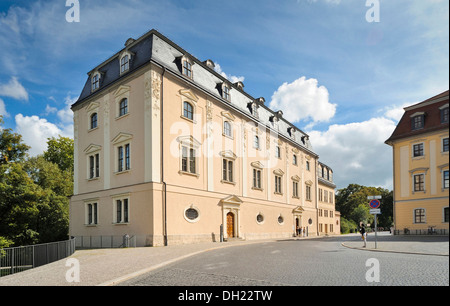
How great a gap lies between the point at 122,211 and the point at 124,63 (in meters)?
12.3

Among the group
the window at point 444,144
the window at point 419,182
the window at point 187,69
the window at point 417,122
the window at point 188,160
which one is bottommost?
the window at point 419,182

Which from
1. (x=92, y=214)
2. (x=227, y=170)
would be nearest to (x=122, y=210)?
(x=92, y=214)

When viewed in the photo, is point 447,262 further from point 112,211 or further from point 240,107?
point 240,107

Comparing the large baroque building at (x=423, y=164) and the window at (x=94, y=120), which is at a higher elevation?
the window at (x=94, y=120)

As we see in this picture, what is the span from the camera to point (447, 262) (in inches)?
131

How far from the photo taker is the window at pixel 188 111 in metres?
28.4

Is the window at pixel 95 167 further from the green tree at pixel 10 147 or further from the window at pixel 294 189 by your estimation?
the window at pixel 294 189

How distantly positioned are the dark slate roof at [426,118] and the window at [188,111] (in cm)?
2496

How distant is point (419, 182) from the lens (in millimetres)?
3410

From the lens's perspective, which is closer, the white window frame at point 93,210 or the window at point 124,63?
the window at point 124,63

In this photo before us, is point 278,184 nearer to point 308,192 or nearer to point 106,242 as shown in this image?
point 308,192

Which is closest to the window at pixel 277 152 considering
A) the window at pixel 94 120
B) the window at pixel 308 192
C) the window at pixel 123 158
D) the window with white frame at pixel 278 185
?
the window with white frame at pixel 278 185
